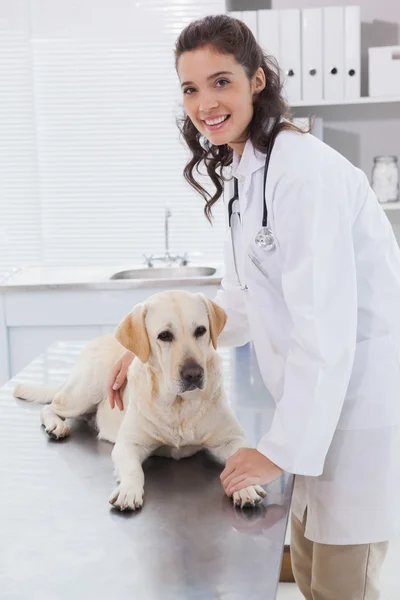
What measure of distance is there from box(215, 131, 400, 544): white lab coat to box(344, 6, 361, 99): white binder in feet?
6.82

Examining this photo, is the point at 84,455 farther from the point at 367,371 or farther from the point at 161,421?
the point at 367,371

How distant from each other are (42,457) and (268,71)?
86 centimetres

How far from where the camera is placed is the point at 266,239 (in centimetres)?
132

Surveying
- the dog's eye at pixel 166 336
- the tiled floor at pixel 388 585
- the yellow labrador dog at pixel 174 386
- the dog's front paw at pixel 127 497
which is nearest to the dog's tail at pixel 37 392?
the yellow labrador dog at pixel 174 386

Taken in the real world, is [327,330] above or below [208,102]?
below

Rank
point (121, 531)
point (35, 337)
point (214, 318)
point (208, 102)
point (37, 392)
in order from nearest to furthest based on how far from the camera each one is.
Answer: point (121, 531)
point (208, 102)
point (214, 318)
point (37, 392)
point (35, 337)

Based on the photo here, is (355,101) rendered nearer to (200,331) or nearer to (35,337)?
(35,337)

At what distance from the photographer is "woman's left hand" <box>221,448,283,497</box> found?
123 cm

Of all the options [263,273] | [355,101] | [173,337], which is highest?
[355,101]

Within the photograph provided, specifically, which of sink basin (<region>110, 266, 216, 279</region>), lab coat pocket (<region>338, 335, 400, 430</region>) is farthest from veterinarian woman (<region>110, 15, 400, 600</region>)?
sink basin (<region>110, 266, 216, 279</region>)

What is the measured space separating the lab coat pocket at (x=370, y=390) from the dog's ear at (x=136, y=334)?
1.27ft

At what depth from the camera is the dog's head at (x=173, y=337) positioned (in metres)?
1.37

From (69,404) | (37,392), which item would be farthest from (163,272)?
(69,404)

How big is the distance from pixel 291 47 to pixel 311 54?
96mm
